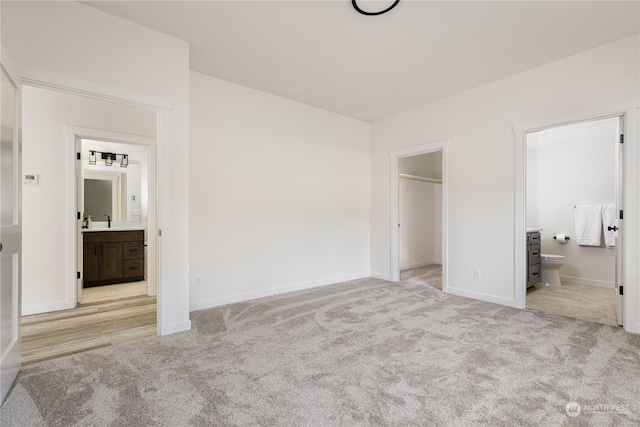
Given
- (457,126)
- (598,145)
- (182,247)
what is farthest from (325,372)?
(598,145)

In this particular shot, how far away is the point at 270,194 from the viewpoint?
386cm

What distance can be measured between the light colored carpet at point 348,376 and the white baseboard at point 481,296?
0.39 metres

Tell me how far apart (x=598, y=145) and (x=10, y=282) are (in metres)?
6.73

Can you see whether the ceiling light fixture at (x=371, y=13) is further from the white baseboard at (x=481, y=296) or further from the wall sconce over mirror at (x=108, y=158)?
the wall sconce over mirror at (x=108, y=158)

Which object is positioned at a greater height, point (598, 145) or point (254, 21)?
point (254, 21)

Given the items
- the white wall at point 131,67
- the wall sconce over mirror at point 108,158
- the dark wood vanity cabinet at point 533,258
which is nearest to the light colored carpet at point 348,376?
the white wall at point 131,67

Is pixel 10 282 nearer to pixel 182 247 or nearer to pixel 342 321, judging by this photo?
pixel 182 247

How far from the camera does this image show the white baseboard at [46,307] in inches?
121

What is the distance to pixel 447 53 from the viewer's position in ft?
9.46

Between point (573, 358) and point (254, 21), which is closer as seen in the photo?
point (573, 358)

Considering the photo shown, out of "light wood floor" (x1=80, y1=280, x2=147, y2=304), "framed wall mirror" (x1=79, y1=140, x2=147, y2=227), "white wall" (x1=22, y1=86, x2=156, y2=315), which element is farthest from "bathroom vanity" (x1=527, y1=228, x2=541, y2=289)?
"framed wall mirror" (x1=79, y1=140, x2=147, y2=227)

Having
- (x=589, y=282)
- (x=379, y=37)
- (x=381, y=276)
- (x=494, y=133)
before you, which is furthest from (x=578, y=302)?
(x=379, y=37)

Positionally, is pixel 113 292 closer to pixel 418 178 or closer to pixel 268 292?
pixel 268 292

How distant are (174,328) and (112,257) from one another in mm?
2636
